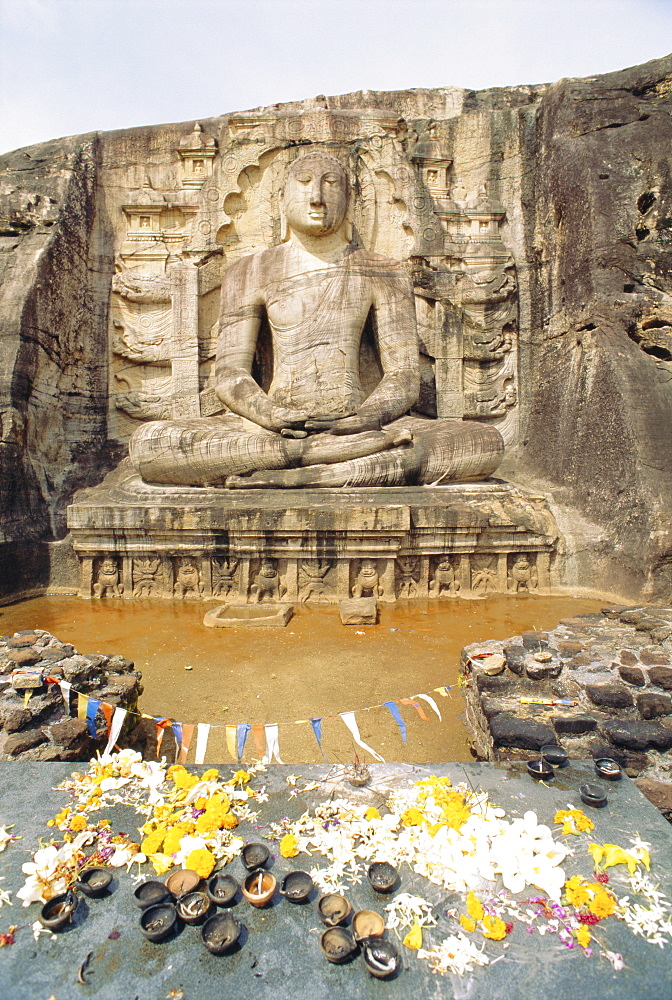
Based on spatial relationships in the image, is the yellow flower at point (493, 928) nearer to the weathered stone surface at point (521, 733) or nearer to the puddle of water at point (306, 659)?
the weathered stone surface at point (521, 733)

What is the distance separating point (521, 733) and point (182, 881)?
1.54m

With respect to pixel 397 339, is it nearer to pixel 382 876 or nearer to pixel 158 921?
pixel 382 876

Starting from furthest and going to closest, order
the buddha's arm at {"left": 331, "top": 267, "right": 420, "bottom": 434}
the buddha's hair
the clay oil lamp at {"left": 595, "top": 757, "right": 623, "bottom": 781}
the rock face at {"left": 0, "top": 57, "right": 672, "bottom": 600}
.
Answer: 1. the buddha's hair
2. the buddha's arm at {"left": 331, "top": 267, "right": 420, "bottom": 434}
3. the rock face at {"left": 0, "top": 57, "right": 672, "bottom": 600}
4. the clay oil lamp at {"left": 595, "top": 757, "right": 623, "bottom": 781}

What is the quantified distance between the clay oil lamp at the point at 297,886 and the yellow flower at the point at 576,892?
2.04 feet

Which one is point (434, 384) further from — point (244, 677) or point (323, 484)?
point (244, 677)

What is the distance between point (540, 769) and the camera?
183 centimetres

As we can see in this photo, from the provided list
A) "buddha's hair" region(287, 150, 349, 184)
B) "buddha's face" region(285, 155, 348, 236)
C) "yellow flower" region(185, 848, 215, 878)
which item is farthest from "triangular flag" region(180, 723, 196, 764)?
"buddha's hair" region(287, 150, 349, 184)

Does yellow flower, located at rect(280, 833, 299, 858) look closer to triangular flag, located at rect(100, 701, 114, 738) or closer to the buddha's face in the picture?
triangular flag, located at rect(100, 701, 114, 738)

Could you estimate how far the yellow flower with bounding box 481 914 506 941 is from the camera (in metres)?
1.26

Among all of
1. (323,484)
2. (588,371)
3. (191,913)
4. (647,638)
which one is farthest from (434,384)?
(191,913)

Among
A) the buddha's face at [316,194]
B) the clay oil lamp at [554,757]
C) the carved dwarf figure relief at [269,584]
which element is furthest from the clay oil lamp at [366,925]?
the buddha's face at [316,194]

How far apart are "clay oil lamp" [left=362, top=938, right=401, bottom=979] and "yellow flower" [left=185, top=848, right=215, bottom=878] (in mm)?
464

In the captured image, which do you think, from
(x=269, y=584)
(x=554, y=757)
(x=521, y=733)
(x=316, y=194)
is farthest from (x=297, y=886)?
(x=316, y=194)

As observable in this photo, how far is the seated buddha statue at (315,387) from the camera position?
626 centimetres
